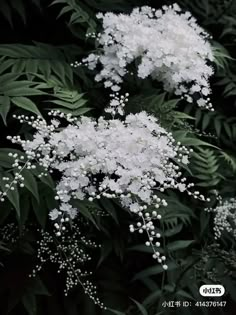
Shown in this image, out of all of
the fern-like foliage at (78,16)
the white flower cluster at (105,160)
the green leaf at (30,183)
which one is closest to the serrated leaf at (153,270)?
the white flower cluster at (105,160)

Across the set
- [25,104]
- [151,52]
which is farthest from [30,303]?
[151,52]

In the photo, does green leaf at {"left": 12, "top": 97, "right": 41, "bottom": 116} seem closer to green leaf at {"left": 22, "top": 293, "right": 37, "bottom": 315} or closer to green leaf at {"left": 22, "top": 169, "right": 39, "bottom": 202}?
green leaf at {"left": 22, "top": 169, "right": 39, "bottom": 202}

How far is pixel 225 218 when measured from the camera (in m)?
2.96

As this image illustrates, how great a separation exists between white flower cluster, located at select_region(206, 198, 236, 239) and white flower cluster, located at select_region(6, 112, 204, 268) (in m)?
0.73

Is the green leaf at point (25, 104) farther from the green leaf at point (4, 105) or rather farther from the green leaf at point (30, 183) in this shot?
the green leaf at point (30, 183)

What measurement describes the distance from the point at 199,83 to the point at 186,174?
0.54m

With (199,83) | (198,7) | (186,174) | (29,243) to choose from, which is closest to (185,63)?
(199,83)

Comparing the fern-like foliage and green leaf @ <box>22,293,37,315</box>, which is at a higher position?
the fern-like foliage

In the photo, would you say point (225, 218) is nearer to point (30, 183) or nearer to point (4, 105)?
point (30, 183)

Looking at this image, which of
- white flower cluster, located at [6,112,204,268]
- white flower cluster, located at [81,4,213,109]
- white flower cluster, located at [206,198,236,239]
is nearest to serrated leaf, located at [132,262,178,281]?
white flower cluster, located at [6,112,204,268]

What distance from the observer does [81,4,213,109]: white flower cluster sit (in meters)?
2.85

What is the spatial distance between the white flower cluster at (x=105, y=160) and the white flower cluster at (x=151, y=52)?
1.83 ft

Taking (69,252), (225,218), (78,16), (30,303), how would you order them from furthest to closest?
(225,218)
(78,16)
(69,252)
(30,303)

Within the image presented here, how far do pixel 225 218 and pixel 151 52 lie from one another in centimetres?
103
